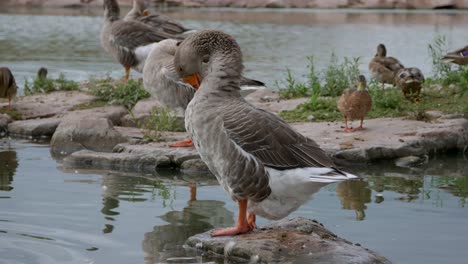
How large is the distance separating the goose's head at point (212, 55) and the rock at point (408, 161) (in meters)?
3.59

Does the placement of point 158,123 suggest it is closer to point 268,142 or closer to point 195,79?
point 195,79

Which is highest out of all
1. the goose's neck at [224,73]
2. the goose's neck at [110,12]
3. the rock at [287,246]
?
the goose's neck at [224,73]

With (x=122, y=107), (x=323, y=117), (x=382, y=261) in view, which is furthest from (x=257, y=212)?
(x=122, y=107)

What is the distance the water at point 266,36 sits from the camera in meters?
18.0

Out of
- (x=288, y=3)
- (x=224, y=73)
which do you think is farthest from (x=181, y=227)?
(x=288, y=3)

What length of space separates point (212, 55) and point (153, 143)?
3684mm

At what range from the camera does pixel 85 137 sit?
10883mm

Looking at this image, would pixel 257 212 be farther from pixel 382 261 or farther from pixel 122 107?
pixel 122 107

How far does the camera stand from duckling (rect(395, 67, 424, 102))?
1184 cm

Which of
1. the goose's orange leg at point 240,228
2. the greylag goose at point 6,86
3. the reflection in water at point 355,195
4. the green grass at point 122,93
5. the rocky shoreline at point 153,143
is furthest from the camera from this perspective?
the green grass at point 122,93

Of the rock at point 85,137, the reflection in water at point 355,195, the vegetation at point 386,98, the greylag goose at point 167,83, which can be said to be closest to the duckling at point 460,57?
the vegetation at point 386,98

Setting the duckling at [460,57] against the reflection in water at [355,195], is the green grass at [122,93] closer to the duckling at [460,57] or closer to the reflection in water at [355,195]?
the duckling at [460,57]

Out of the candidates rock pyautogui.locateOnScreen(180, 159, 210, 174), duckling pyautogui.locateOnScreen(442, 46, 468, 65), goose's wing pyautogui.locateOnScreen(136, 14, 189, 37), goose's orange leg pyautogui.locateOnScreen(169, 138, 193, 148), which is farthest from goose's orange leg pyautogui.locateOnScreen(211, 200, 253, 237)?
goose's wing pyautogui.locateOnScreen(136, 14, 189, 37)

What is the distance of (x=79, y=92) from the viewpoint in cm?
1349
